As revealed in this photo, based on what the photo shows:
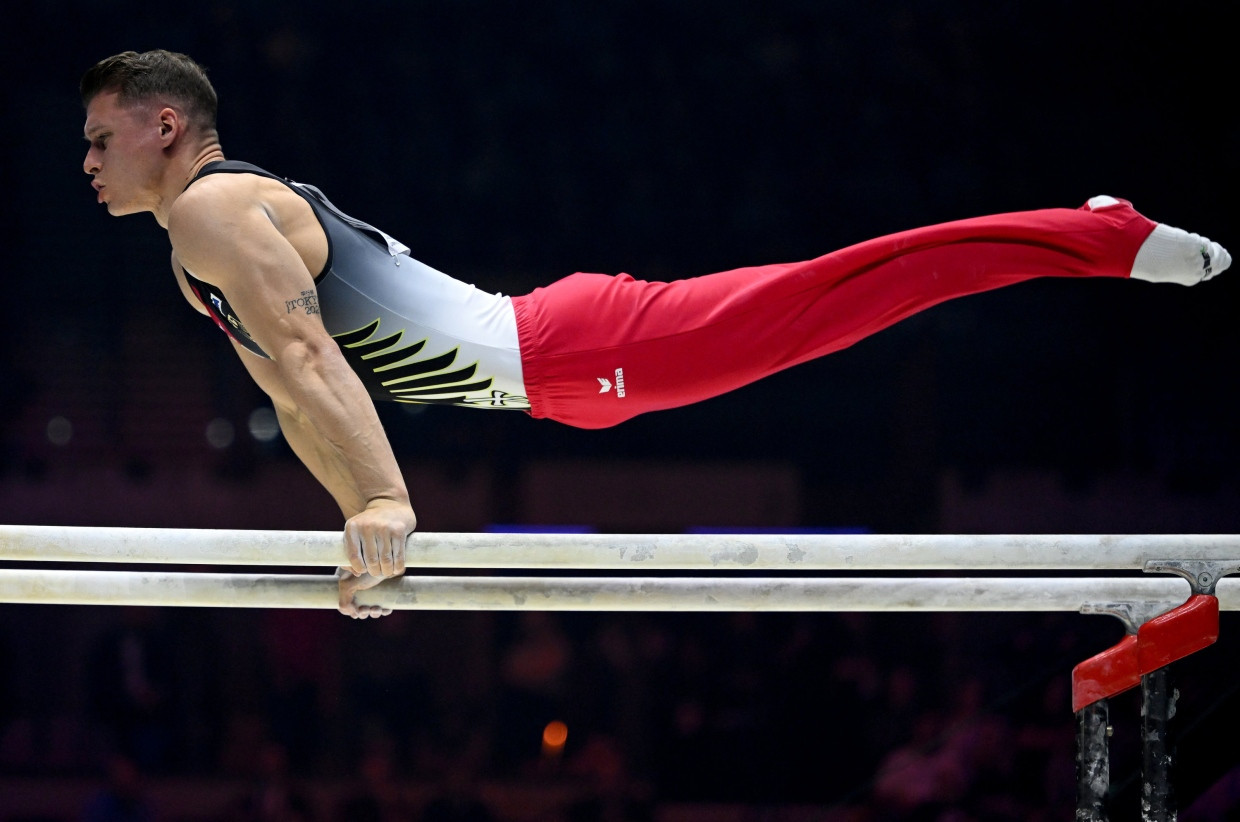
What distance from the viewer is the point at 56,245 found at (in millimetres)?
5824

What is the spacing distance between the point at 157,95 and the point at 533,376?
1.07 m

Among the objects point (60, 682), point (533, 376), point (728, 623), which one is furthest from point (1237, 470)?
point (60, 682)

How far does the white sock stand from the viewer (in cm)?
232

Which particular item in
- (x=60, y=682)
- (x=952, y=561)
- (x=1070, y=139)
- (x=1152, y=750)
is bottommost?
(x=60, y=682)

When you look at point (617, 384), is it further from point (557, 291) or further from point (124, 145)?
point (124, 145)

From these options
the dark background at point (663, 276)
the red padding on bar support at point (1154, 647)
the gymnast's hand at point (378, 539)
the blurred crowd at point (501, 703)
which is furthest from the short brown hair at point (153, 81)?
the blurred crowd at point (501, 703)

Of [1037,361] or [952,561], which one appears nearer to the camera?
[952,561]

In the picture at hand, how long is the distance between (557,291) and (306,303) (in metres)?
0.63

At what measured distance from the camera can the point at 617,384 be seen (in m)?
2.46

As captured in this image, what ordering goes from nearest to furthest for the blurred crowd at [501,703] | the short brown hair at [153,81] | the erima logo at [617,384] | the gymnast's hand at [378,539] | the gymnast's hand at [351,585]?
the gymnast's hand at [378,539], the gymnast's hand at [351,585], the short brown hair at [153,81], the erima logo at [617,384], the blurred crowd at [501,703]

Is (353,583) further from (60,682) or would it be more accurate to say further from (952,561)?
(60,682)

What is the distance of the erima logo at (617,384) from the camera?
2.44 meters

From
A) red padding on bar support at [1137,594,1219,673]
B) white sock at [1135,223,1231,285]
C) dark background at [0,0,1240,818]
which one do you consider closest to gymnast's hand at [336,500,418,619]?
red padding on bar support at [1137,594,1219,673]

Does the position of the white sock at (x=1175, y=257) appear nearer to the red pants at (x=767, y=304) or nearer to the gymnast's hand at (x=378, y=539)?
the red pants at (x=767, y=304)
